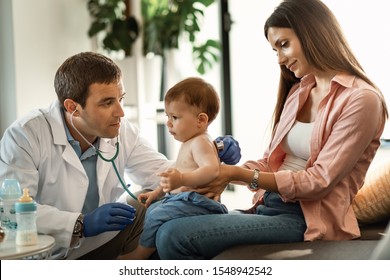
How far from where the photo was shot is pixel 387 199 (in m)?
1.57

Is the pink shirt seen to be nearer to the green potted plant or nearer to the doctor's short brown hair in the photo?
the doctor's short brown hair

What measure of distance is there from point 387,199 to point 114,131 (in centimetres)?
75

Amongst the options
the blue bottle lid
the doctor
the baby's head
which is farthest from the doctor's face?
the blue bottle lid

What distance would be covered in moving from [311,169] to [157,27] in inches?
84.0

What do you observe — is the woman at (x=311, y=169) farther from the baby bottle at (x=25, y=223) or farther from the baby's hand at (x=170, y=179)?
the baby bottle at (x=25, y=223)

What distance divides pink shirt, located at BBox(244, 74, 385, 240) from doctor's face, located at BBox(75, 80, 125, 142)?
50 cm

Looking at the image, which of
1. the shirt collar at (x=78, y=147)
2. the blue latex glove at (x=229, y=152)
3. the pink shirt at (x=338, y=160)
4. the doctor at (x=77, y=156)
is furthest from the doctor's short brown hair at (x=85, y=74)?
the pink shirt at (x=338, y=160)

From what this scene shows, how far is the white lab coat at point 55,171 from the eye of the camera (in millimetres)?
1603

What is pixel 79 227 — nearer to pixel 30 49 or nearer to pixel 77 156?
pixel 77 156

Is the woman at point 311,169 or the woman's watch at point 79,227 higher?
the woman at point 311,169

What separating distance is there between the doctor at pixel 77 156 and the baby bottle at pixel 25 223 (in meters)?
0.15
